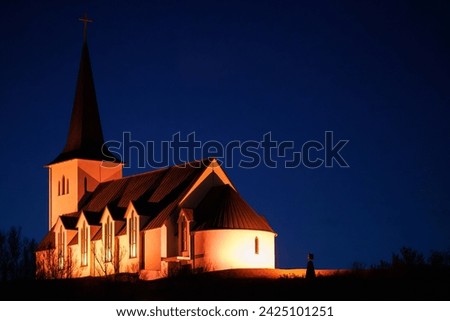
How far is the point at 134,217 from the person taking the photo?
6278 centimetres

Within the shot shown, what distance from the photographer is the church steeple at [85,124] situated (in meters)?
75.6

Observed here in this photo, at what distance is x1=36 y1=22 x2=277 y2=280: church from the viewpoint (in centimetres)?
5800

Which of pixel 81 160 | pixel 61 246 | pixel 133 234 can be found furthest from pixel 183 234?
pixel 81 160

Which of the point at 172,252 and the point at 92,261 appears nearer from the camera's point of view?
the point at 172,252

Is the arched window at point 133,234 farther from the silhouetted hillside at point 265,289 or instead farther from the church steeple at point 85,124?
the silhouetted hillside at point 265,289

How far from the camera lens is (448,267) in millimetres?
41688

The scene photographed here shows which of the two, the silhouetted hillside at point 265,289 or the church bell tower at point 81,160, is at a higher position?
the church bell tower at point 81,160

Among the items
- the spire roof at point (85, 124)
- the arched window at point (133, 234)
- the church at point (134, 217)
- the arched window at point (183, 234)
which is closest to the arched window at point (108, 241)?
the church at point (134, 217)

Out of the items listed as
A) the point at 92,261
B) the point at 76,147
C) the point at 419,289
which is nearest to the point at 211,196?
the point at 92,261

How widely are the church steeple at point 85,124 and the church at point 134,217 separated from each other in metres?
0.07

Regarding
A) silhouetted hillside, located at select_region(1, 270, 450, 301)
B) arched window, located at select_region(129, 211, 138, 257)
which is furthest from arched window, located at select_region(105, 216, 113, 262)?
silhouetted hillside, located at select_region(1, 270, 450, 301)

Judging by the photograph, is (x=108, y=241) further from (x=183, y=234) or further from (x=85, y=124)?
(x=85, y=124)

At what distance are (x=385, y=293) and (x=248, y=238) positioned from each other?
2281 centimetres

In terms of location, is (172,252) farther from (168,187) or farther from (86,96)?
(86,96)
